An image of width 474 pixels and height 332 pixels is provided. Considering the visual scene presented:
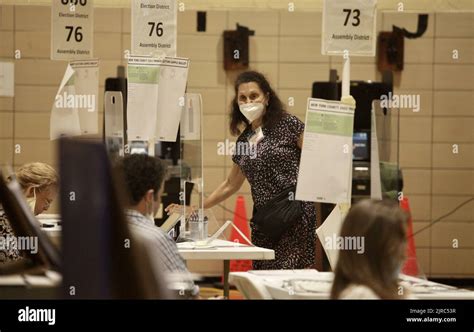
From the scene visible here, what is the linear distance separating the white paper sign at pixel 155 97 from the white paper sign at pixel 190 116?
38mm

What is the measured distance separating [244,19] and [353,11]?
3.19 metres

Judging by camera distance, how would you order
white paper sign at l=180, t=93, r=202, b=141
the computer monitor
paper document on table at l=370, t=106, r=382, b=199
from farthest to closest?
the computer monitor → white paper sign at l=180, t=93, r=202, b=141 → paper document on table at l=370, t=106, r=382, b=199

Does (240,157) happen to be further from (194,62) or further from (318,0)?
(194,62)

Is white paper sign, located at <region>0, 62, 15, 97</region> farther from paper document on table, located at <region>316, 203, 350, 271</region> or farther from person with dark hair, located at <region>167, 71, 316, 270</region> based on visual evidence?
paper document on table, located at <region>316, 203, 350, 271</region>

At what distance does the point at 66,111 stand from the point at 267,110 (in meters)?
0.89

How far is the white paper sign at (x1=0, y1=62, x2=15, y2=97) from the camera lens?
5618 millimetres

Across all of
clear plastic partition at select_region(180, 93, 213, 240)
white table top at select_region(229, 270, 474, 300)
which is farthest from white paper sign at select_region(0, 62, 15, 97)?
white table top at select_region(229, 270, 474, 300)

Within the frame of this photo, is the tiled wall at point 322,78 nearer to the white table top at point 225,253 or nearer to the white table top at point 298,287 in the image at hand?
the white table top at point 225,253

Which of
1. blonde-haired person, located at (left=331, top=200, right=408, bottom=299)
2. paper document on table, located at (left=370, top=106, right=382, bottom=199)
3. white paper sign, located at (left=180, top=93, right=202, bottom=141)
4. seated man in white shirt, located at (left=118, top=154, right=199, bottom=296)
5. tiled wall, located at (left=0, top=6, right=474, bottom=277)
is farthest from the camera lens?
tiled wall, located at (left=0, top=6, right=474, bottom=277)

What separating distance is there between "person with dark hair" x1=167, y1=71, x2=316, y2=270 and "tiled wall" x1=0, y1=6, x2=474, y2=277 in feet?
7.90

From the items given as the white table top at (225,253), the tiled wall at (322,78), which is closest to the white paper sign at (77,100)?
the white table top at (225,253)

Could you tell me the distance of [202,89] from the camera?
261 inches

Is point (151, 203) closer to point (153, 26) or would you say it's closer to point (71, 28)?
point (153, 26)

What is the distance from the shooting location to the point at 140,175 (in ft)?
9.20
